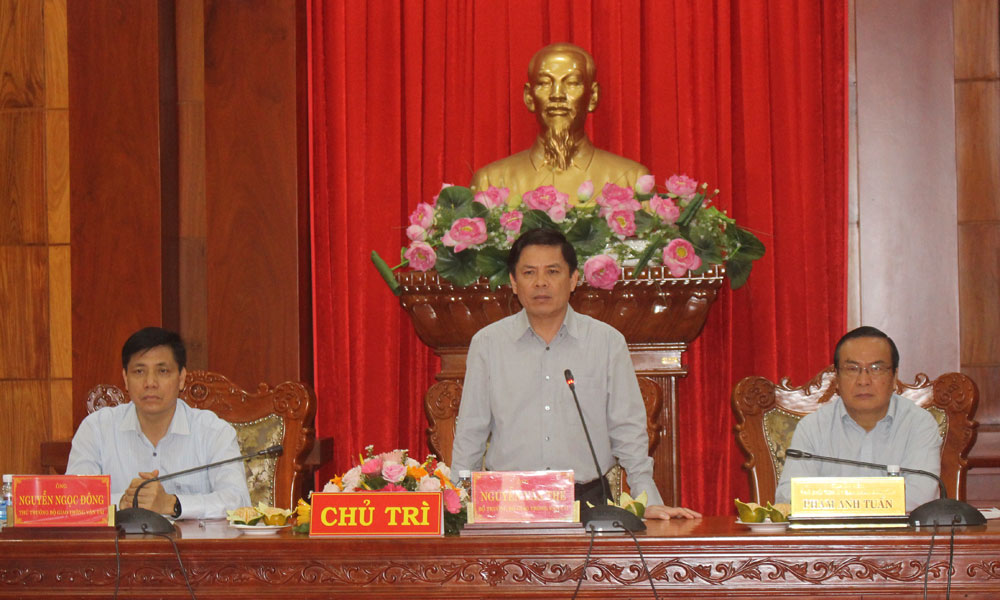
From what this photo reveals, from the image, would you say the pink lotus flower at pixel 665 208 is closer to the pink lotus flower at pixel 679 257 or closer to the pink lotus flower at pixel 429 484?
the pink lotus flower at pixel 679 257

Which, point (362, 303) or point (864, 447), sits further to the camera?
point (362, 303)

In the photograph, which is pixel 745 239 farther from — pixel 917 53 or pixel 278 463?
pixel 278 463

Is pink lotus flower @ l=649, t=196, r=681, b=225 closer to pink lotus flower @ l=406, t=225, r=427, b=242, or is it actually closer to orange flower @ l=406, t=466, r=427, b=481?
pink lotus flower @ l=406, t=225, r=427, b=242

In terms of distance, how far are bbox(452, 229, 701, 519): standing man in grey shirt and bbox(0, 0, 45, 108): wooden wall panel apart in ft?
8.32

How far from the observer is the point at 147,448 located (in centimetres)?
271

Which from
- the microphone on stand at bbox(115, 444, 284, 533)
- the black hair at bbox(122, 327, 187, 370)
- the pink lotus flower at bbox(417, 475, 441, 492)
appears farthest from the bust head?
the microphone on stand at bbox(115, 444, 284, 533)

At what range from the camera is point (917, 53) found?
4.00 m

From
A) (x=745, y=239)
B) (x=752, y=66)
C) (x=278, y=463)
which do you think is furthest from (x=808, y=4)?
(x=278, y=463)

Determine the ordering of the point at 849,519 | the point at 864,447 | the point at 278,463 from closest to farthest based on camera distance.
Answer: the point at 849,519
the point at 864,447
the point at 278,463

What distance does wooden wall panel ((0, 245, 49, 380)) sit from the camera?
427 cm

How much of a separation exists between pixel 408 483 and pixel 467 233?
1.21 metres

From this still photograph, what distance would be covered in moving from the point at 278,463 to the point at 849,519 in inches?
65.4

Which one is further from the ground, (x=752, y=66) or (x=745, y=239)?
(x=752, y=66)

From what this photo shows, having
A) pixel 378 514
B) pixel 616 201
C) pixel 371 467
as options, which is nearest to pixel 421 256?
pixel 616 201
